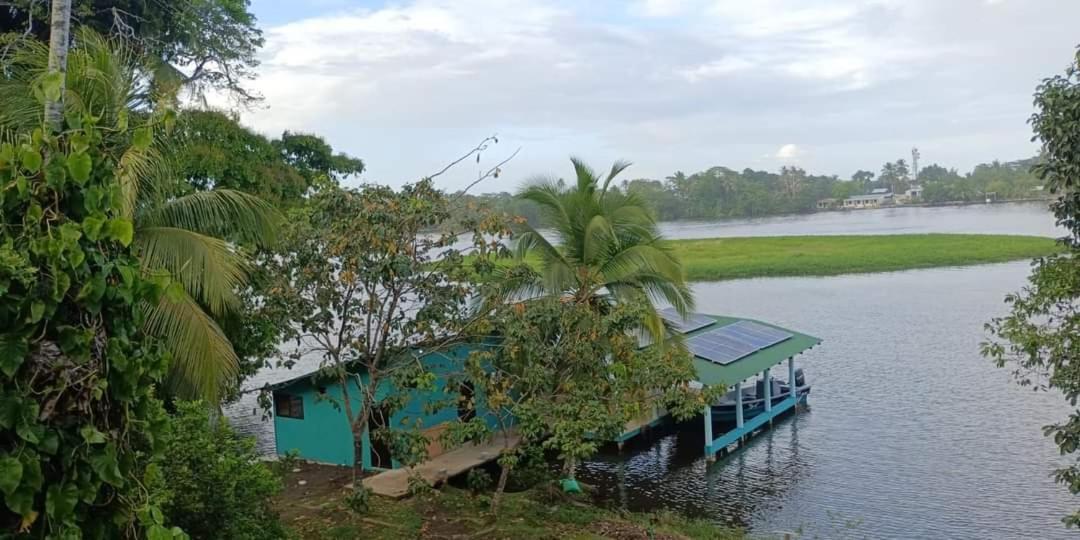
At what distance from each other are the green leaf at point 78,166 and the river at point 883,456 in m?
12.3

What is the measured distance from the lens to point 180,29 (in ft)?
48.9

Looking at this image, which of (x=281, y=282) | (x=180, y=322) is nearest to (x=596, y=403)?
(x=281, y=282)

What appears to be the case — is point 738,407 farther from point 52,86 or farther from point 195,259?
point 52,86

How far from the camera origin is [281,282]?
918 centimetres

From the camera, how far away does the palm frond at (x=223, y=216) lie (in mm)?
9320

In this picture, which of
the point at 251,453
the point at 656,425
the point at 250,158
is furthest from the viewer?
the point at 656,425

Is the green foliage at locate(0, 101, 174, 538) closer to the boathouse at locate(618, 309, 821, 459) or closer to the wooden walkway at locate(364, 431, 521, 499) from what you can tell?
the wooden walkway at locate(364, 431, 521, 499)

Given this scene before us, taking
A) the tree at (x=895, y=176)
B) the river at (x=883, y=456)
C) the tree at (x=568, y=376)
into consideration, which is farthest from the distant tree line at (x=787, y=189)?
the tree at (x=568, y=376)

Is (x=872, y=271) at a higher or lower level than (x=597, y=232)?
lower

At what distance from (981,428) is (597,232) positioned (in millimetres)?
10446

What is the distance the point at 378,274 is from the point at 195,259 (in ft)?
5.86

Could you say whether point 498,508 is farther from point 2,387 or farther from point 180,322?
point 2,387

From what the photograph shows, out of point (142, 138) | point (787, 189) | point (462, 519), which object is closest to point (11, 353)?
point (142, 138)

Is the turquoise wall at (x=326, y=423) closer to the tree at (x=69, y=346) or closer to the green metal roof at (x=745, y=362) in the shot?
the green metal roof at (x=745, y=362)
